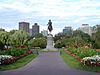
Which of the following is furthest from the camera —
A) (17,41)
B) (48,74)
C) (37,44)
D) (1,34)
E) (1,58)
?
(37,44)

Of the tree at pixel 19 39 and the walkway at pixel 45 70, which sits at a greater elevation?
the tree at pixel 19 39

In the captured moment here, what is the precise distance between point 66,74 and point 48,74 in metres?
1.09

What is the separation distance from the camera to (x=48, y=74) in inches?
646

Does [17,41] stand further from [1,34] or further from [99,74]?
[99,74]

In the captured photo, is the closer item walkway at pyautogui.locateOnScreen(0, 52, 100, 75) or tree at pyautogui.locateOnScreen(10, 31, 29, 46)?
walkway at pyautogui.locateOnScreen(0, 52, 100, 75)

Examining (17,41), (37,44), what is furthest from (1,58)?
(37,44)

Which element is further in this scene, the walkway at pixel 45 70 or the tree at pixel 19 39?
the tree at pixel 19 39

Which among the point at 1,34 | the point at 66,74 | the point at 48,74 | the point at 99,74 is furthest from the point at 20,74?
the point at 1,34

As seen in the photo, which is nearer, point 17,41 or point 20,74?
point 20,74

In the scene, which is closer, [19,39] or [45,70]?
[45,70]

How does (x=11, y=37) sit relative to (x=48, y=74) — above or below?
above

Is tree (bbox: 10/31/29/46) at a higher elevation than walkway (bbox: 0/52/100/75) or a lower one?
higher

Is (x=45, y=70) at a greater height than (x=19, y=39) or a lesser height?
lesser

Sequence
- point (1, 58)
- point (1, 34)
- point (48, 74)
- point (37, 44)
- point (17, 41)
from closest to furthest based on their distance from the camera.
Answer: point (48, 74) → point (1, 58) → point (1, 34) → point (17, 41) → point (37, 44)
